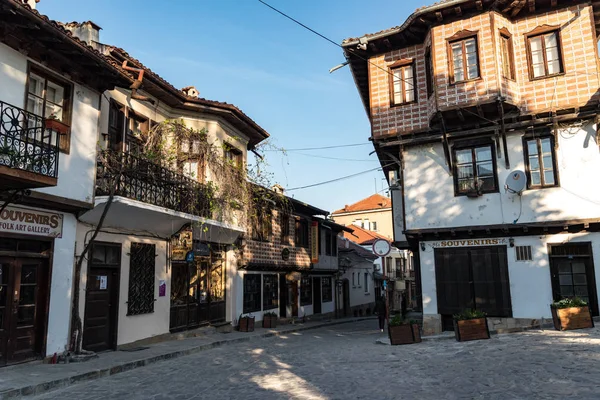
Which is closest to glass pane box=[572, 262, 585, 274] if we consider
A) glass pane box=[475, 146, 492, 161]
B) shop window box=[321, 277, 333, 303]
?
glass pane box=[475, 146, 492, 161]

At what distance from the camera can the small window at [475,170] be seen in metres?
14.1

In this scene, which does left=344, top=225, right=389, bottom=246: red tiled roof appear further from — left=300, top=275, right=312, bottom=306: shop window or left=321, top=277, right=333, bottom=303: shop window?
left=300, top=275, right=312, bottom=306: shop window

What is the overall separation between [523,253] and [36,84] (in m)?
13.3

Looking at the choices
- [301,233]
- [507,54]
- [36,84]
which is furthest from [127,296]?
[301,233]

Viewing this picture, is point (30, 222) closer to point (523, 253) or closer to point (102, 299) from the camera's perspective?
point (102, 299)

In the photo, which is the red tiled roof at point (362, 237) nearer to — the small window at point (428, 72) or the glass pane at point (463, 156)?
the glass pane at point (463, 156)

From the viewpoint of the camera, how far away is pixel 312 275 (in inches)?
1049

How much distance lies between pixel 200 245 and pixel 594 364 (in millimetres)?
11098

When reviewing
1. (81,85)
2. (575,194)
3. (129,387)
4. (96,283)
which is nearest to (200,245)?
(96,283)

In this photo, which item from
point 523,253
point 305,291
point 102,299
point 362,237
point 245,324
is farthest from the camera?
point 362,237

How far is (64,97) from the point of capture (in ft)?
34.2

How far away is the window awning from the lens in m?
10.9

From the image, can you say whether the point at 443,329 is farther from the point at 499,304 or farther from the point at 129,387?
the point at 129,387

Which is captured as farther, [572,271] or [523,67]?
[523,67]
